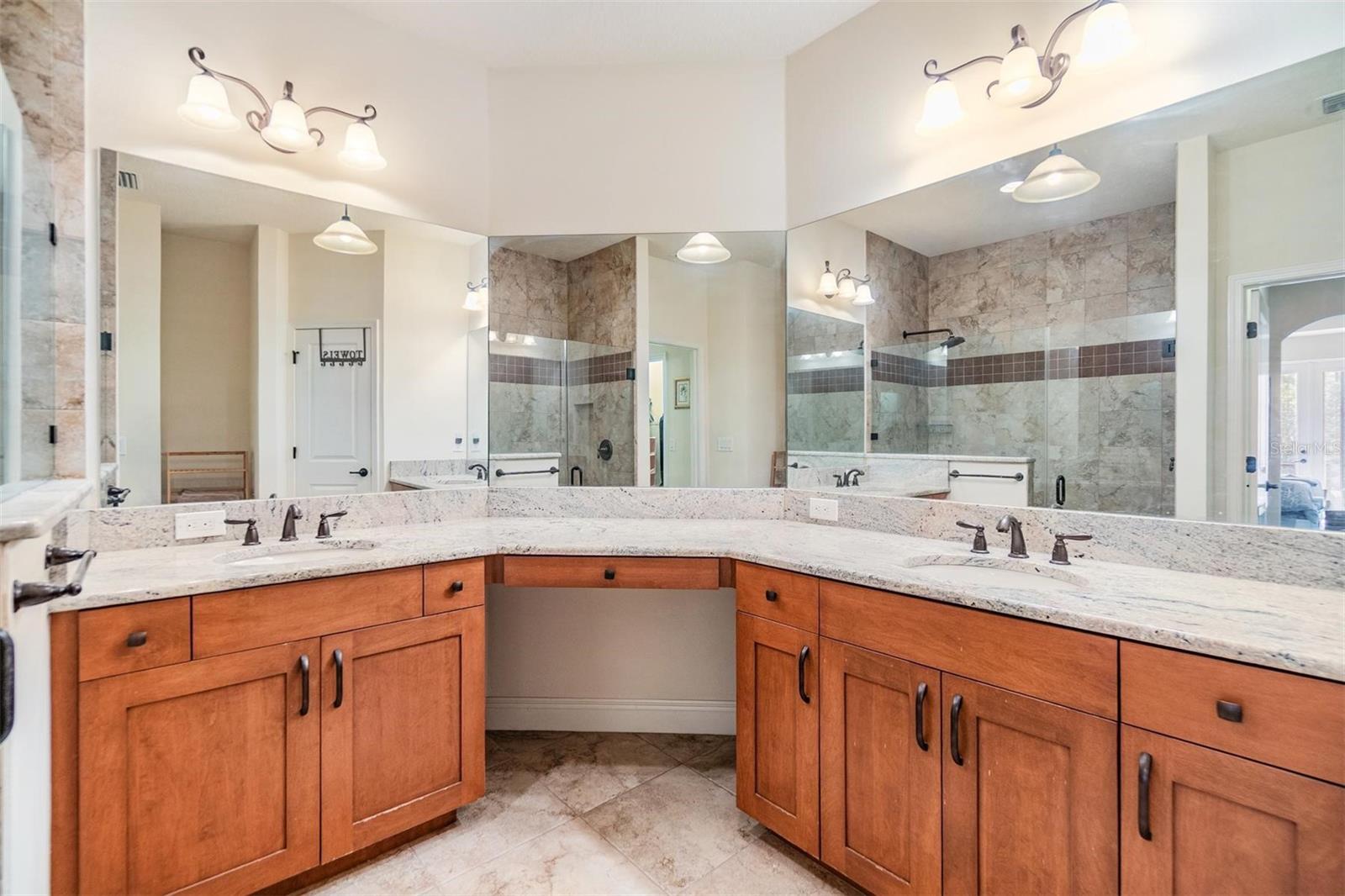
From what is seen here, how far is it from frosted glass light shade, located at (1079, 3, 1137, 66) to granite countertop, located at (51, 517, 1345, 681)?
1386 mm

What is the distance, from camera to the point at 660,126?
241cm

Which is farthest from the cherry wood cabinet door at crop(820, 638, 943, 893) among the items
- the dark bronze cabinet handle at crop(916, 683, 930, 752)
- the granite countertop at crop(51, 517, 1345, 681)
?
the granite countertop at crop(51, 517, 1345, 681)

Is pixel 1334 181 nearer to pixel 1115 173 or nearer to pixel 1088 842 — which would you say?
pixel 1115 173

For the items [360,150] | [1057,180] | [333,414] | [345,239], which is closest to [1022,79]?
[1057,180]

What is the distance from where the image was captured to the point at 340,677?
4.99 feet

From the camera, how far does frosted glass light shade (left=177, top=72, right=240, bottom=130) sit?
1762mm

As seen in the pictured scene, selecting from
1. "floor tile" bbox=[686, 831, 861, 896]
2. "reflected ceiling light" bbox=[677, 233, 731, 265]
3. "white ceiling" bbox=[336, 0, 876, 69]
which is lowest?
"floor tile" bbox=[686, 831, 861, 896]

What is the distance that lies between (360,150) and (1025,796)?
9.23ft

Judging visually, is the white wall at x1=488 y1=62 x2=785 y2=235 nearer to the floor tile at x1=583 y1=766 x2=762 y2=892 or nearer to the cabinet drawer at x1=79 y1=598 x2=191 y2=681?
the cabinet drawer at x1=79 y1=598 x2=191 y2=681

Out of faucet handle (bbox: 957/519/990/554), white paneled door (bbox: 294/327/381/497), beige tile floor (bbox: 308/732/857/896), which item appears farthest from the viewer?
white paneled door (bbox: 294/327/381/497)

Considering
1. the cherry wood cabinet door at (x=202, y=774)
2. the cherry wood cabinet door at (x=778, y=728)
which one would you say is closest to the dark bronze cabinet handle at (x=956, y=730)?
Result: the cherry wood cabinet door at (x=778, y=728)

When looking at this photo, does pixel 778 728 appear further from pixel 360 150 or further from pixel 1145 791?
pixel 360 150

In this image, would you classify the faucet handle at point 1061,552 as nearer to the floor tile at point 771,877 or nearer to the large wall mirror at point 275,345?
the floor tile at point 771,877

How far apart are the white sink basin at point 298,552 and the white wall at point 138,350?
14.6 inches
